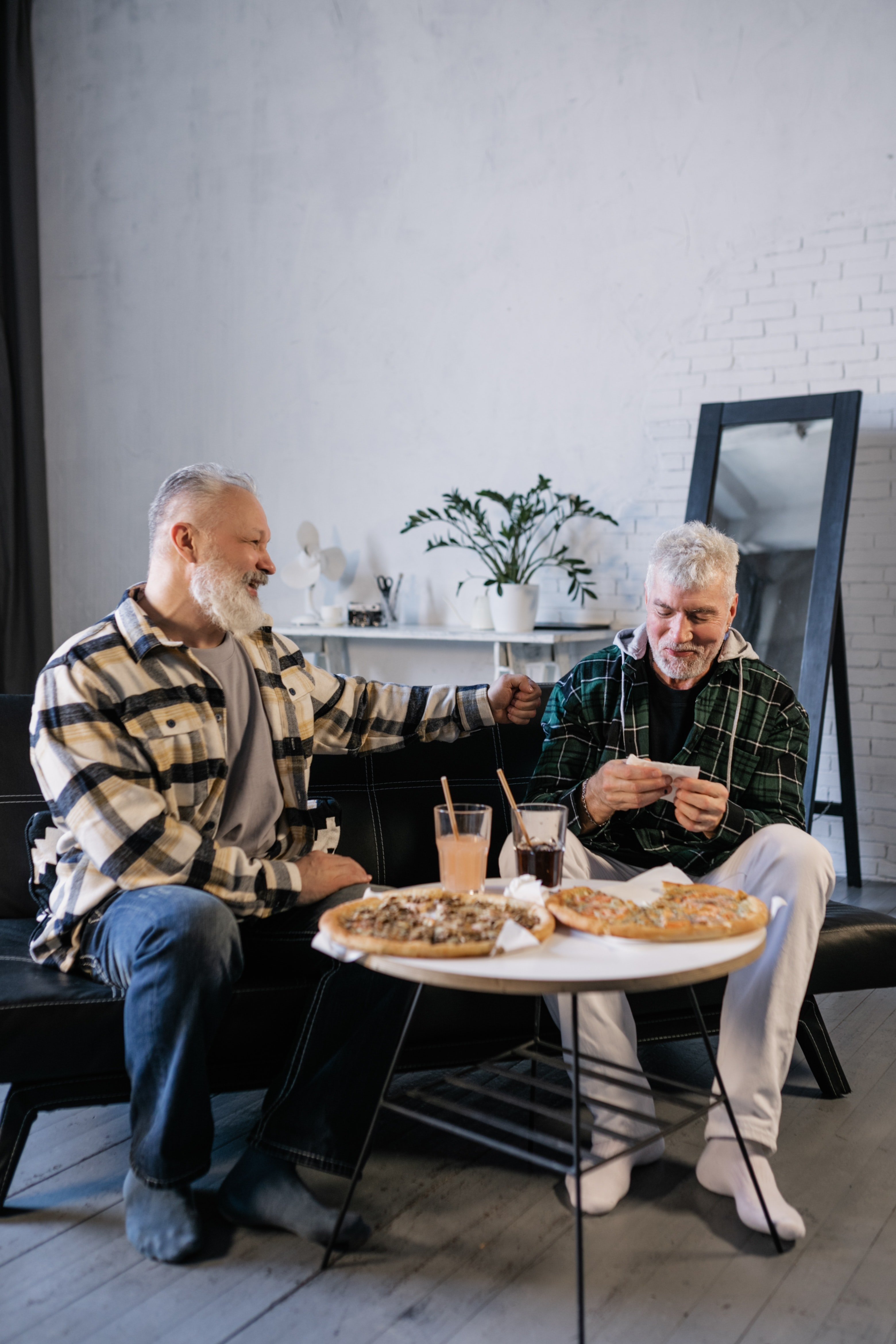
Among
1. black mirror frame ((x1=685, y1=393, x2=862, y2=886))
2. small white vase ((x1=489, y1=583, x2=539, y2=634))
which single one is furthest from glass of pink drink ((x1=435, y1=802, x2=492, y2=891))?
small white vase ((x1=489, y1=583, x2=539, y2=634))

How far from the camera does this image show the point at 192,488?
80.0 inches

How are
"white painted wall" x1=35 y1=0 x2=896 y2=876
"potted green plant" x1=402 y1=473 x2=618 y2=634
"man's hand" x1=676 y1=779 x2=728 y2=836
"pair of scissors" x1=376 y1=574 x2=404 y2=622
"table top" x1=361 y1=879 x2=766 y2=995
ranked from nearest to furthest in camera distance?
"table top" x1=361 y1=879 x2=766 y2=995
"man's hand" x1=676 y1=779 x2=728 y2=836
"white painted wall" x1=35 y1=0 x2=896 y2=876
"potted green plant" x1=402 y1=473 x2=618 y2=634
"pair of scissors" x1=376 y1=574 x2=404 y2=622

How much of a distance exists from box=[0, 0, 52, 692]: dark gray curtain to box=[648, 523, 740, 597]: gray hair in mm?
4365

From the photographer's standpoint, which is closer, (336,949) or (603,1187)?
(336,949)

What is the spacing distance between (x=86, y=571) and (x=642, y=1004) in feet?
15.2

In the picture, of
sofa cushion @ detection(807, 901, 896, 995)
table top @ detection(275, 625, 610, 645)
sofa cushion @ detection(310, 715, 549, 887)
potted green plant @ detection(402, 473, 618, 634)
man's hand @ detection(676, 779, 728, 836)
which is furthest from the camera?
potted green plant @ detection(402, 473, 618, 634)

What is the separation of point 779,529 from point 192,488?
2437 millimetres

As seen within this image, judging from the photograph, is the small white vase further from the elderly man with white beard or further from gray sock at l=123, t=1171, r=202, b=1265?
gray sock at l=123, t=1171, r=202, b=1265

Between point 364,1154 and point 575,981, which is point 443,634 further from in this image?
point 575,981

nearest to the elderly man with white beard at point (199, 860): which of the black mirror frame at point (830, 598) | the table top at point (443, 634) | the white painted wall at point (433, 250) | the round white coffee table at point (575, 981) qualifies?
the round white coffee table at point (575, 981)

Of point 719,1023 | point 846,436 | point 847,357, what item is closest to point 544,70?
point 847,357

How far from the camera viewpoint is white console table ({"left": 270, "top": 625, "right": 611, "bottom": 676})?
436cm

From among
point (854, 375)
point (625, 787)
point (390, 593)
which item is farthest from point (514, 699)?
point (390, 593)

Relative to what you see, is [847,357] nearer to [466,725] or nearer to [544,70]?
[544,70]
